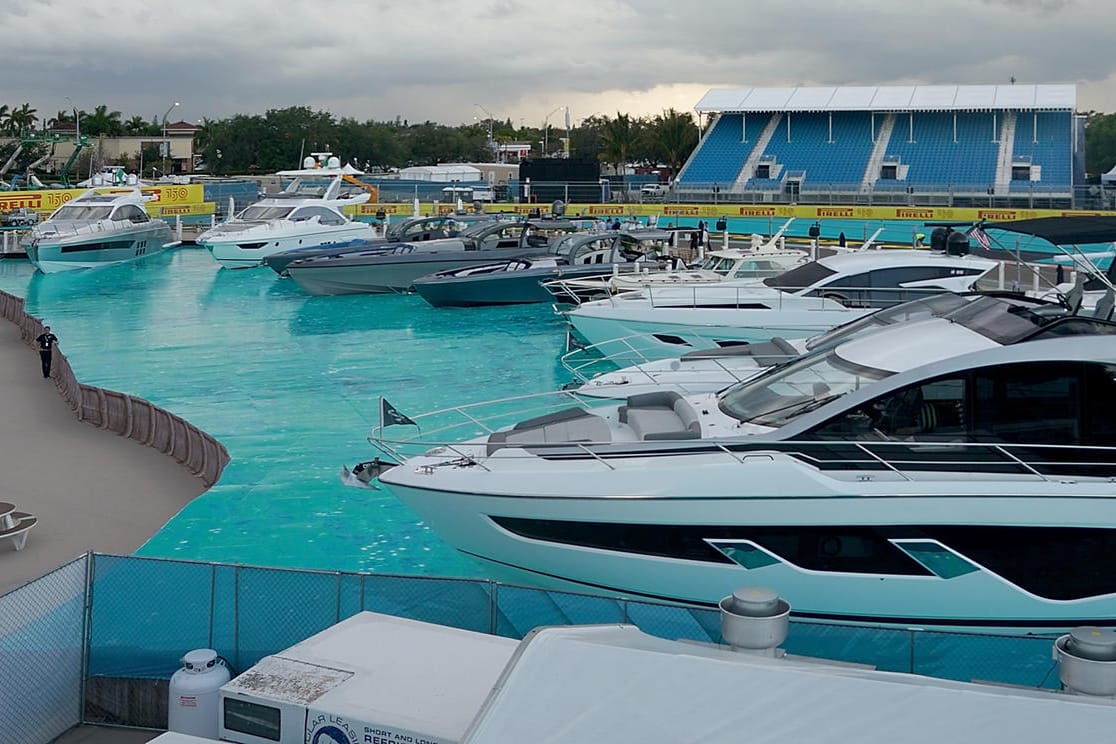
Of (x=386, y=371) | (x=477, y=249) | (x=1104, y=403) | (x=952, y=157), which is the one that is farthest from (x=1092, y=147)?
(x=1104, y=403)

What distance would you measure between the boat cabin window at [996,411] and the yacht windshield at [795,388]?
0.40 meters

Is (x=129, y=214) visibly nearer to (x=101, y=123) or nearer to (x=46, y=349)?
(x=46, y=349)

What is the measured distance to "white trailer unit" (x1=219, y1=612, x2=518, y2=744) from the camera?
21.5ft

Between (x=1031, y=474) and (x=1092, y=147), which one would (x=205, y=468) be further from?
(x=1092, y=147)

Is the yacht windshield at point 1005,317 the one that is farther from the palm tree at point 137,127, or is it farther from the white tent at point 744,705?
the palm tree at point 137,127

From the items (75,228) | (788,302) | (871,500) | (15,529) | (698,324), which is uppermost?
(75,228)

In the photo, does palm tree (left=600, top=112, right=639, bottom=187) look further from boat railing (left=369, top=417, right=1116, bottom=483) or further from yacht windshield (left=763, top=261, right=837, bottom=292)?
boat railing (left=369, top=417, right=1116, bottom=483)

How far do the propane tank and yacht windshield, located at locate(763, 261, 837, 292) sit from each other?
13.8 metres

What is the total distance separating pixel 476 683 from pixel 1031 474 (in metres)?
4.07

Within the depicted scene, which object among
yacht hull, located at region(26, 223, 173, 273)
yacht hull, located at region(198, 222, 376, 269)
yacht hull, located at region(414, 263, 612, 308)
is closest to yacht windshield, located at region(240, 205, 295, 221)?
Result: yacht hull, located at region(198, 222, 376, 269)

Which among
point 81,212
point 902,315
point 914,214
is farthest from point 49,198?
point 902,315

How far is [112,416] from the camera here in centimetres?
1797

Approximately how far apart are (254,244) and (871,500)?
3122 cm

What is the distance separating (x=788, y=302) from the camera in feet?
63.5
